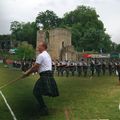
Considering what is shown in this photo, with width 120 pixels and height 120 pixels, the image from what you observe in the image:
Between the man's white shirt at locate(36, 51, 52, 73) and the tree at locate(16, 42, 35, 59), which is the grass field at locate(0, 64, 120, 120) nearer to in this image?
the man's white shirt at locate(36, 51, 52, 73)

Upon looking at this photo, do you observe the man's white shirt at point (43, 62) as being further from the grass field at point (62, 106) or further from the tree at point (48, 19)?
the tree at point (48, 19)

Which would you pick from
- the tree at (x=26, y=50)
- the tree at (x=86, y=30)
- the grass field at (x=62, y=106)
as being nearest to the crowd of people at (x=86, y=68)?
the grass field at (x=62, y=106)

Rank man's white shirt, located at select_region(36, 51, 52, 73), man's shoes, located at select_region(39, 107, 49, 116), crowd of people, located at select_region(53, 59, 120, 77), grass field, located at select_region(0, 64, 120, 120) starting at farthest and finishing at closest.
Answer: crowd of people, located at select_region(53, 59, 120, 77)
man's white shirt, located at select_region(36, 51, 52, 73)
man's shoes, located at select_region(39, 107, 49, 116)
grass field, located at select_region(0, 64, 120, 120)

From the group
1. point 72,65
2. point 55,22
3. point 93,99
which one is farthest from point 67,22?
point 93,99

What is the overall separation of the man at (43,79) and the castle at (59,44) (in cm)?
8099

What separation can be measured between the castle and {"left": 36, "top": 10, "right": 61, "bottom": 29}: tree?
43.5 ft

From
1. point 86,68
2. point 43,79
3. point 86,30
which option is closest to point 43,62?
point 43,79

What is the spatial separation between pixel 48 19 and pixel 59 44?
26514 mm

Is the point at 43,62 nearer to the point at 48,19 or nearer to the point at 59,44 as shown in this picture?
the point at 59,44

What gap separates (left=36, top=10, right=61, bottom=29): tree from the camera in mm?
120125

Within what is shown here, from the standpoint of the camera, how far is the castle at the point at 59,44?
96.2m

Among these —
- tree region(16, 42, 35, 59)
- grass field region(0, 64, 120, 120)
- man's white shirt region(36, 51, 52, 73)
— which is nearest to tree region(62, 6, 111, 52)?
tree region(16, 42, 35, 59)

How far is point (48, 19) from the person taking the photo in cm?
12800

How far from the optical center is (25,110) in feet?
38.9
